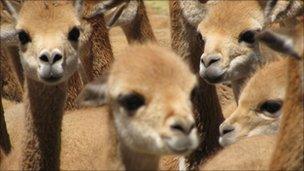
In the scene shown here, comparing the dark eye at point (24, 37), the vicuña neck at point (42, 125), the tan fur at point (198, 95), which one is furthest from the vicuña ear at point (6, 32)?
the tan fur at point (198, 95)

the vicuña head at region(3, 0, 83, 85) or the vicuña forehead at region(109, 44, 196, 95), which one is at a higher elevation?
the vicuña forehead at region(109, 44, 196, 95)

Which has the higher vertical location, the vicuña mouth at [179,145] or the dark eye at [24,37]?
the vicuña mouth at [179,145]

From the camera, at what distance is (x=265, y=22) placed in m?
7.89

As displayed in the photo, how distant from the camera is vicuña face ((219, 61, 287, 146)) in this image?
23.3ft

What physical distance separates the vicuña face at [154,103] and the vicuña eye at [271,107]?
1.27 m

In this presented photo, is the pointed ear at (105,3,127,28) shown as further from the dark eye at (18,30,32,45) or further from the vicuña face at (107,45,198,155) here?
the vicuña face at (107,45,198,155)

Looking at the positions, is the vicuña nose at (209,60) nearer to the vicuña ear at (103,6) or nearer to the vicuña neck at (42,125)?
the vicuña neck at (42,125)

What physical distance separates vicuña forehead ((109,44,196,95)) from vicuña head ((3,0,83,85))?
34.5 inches

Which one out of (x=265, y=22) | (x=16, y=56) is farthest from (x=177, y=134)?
(x=16, y=56)

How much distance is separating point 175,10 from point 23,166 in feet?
8.75

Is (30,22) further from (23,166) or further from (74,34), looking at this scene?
(23,166)

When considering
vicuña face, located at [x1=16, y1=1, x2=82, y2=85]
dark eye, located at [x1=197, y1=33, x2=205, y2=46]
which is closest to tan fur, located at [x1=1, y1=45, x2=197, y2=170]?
vicuña face, located at [x1=16, y1=1, x2=82, y2=85]

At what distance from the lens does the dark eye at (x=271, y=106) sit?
707 cm

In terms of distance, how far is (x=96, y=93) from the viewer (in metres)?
6.14
